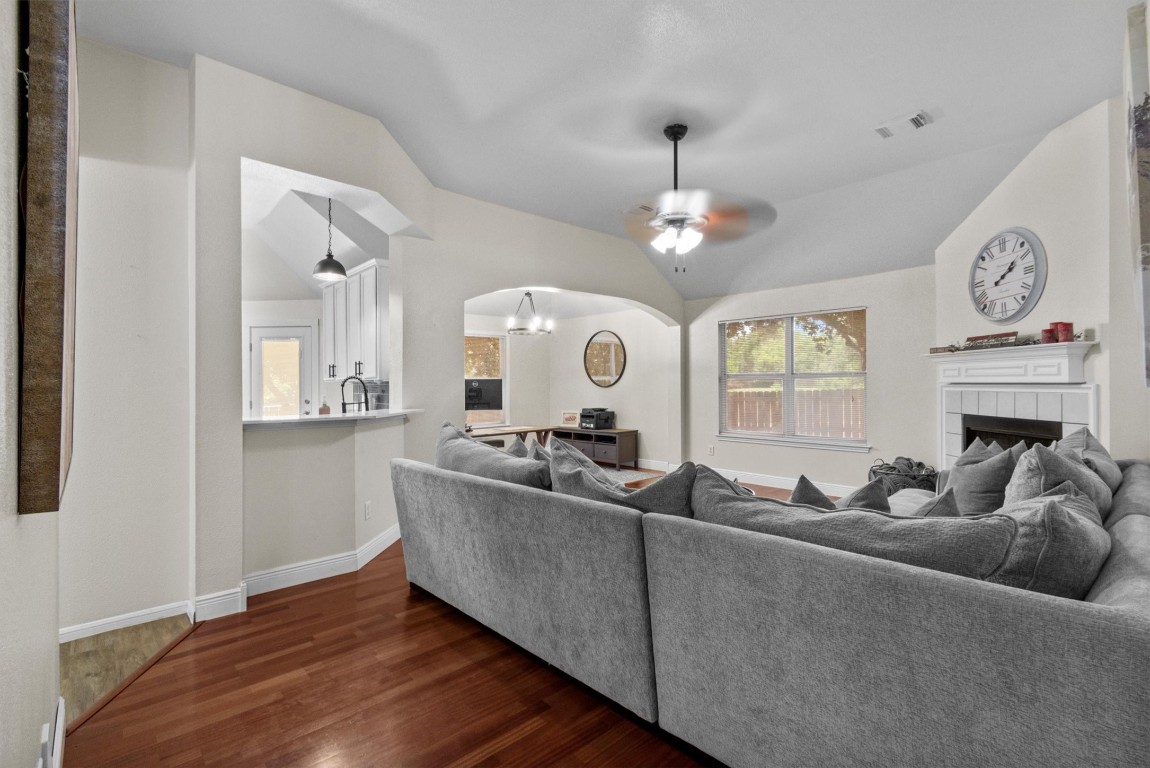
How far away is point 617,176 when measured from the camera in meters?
4.19

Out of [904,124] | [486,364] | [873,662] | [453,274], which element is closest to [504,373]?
[486,364]

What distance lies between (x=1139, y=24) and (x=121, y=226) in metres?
4.19

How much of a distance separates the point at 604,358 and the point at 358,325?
150 inches

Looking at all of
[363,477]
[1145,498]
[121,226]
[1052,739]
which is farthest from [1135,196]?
[121,226]

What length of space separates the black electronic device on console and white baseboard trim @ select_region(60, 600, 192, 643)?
5492mm

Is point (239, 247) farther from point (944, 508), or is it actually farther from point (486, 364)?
point (486, 364)

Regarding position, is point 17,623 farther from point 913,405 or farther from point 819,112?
point 913,405

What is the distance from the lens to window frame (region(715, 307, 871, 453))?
217 inches

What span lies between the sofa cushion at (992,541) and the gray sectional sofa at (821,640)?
0.05 metres

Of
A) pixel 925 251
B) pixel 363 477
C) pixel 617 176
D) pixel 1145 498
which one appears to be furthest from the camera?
pixel 925 251

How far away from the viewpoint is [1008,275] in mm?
3871

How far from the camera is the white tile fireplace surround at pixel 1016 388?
330cm

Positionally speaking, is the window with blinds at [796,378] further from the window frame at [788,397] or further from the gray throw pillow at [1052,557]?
the gray throw pillow at [1052,557]

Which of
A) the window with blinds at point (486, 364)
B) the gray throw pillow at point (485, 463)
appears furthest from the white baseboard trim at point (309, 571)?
the window with blinds at point (486, 364)
